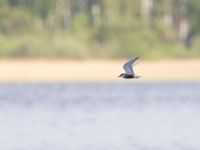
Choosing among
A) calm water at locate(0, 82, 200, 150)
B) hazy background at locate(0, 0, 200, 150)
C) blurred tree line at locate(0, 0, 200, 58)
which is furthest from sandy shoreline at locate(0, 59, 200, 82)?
blurred tree line at locate(0, 0, 200, 58)

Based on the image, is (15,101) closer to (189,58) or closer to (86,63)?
(86,63)

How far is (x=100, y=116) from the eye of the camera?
2875cm

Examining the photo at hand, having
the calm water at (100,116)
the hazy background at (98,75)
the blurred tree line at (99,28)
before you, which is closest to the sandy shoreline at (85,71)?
the hazy background at (98,75)

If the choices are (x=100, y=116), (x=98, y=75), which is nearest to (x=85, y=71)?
(x=98, y=75)

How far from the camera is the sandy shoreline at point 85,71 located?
1725 inches

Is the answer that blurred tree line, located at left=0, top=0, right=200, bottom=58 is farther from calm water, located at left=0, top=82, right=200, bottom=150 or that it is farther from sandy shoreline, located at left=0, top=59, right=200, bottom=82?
calm water, located at left=0, top=82, right=200, bottom=150

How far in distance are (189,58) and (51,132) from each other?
23.9m

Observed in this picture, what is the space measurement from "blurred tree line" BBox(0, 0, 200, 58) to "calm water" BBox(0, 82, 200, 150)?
209 inches

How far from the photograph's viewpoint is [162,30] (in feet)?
178

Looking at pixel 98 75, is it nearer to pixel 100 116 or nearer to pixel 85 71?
pixel 85 71

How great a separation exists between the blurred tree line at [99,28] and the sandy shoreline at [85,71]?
1690 millimetres

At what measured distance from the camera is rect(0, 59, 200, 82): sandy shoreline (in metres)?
43.8

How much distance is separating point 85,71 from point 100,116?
15906mm

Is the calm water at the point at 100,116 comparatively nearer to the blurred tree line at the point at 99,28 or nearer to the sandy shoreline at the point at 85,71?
the sandy shoreline at the point at 85,71
